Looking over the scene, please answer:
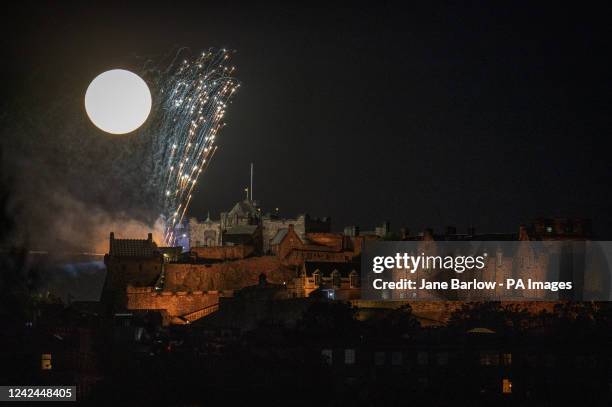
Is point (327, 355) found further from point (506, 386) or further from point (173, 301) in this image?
point (173, 301)

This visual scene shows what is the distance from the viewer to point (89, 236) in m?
110

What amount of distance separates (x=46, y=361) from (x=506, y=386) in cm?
2473

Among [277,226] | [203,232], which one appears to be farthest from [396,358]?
[203,232]

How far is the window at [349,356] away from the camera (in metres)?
82.2

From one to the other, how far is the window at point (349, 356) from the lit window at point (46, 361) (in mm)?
16370

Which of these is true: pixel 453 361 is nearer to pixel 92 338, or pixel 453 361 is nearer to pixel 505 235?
pixel 92 338

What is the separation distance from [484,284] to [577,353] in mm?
19083

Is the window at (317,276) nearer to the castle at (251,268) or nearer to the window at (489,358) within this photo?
the castle at (251,268)

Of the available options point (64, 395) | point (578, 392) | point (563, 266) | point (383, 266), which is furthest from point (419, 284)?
point (64, 395)

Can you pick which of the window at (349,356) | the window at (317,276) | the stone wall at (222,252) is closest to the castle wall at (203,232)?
the stone wall at (222,252)

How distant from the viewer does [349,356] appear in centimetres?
8250

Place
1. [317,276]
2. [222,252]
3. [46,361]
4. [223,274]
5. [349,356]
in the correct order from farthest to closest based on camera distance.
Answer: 1. [222,252]
2. [223,274]
3. [317,276]
4. [349,356]
5. [46,361]

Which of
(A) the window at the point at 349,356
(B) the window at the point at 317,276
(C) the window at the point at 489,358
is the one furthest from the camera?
(B) the window at the point at 317,276

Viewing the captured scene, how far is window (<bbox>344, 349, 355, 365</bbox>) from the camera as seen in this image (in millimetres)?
82250
